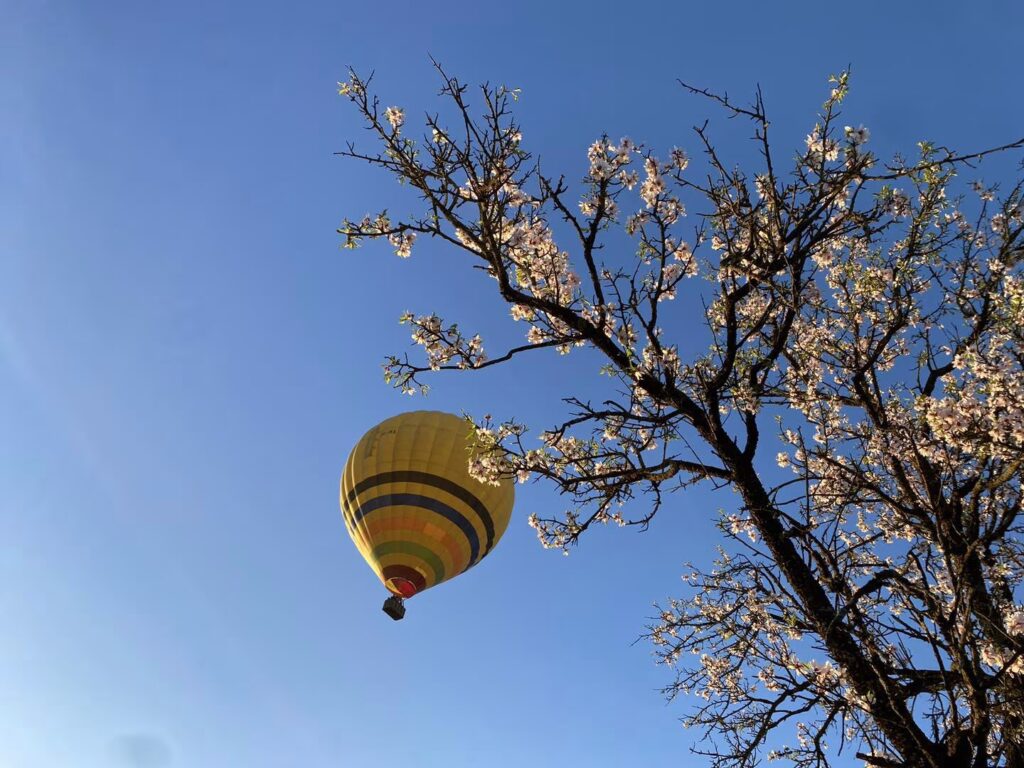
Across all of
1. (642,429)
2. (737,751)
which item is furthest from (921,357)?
(737,751)

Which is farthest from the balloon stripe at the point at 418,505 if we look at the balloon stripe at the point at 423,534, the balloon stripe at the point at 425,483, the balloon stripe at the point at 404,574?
the balloon stripe at the point at 404,574

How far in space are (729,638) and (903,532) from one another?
316cm

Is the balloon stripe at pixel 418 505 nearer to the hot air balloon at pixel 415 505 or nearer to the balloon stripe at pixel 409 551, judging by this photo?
the hot air balloon at pixel 415 505

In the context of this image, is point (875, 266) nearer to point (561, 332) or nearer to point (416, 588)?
point (561, 332)

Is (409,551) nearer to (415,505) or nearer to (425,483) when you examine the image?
(415,505)

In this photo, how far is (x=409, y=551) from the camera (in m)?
20.9

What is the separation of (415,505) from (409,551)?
1.70 meters

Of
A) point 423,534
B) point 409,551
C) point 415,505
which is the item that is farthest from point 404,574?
point 415,505

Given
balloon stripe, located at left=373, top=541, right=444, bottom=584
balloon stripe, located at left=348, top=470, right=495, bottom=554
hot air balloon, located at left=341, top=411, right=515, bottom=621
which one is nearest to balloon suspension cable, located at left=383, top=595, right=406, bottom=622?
hot air balloon, located at left=341, top=411, right=515, bottom=621

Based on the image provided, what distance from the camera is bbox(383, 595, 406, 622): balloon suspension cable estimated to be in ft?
71.3

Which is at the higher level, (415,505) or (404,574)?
(415,505)

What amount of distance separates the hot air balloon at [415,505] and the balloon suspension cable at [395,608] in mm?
34

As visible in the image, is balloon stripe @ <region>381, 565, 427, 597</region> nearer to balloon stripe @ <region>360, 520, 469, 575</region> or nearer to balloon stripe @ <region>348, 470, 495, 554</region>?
balloon stripe @ <region>360, 520, 469, 575</region>

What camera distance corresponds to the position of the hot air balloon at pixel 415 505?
20703 mm
